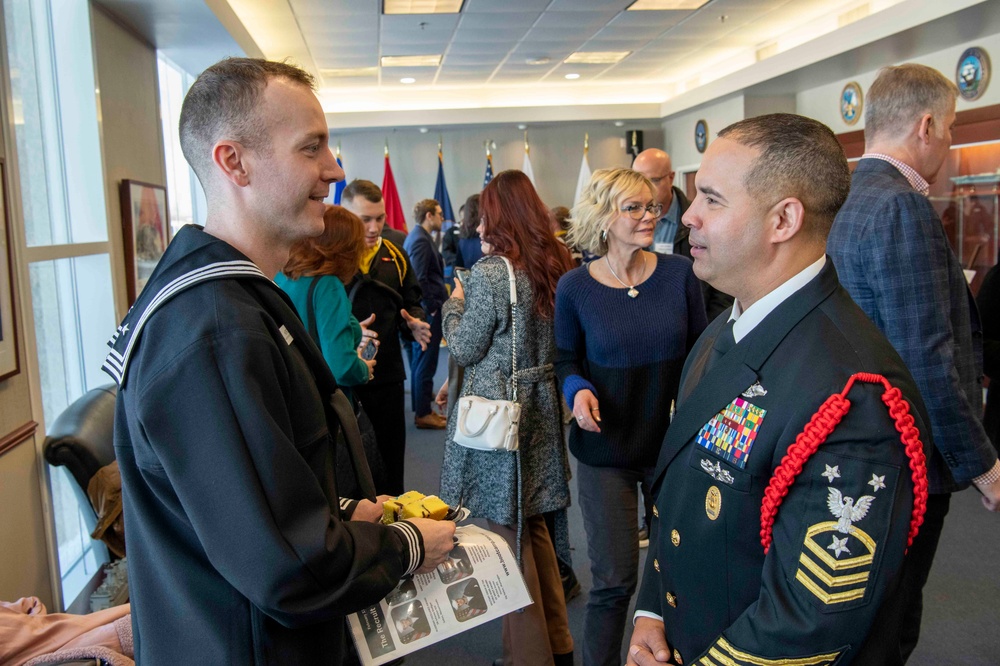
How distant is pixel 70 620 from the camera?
197cm

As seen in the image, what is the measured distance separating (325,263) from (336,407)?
54.2 inches

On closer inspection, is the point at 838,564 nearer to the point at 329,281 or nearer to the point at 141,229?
the point at 329,281

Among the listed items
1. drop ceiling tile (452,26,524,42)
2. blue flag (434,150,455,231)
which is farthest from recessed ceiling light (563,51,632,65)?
blue flag (434,150,455,231)

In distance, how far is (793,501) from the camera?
3.46 ft

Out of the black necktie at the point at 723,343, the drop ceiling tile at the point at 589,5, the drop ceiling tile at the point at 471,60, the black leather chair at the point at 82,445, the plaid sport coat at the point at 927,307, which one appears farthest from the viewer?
the drop ceiling tile at the point at 471,60

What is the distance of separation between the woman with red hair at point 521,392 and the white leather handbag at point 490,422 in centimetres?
6

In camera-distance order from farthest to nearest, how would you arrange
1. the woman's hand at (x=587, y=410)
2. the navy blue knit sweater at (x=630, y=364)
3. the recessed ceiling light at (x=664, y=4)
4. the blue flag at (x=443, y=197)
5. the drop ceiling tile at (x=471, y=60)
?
the blue flag at (x=443, y=197)
the drop ceiling tile at (x=471, y=60)
the recessed ceiling light at (x=664, y=4)
the navy blue knit sweater at (x=630, y=364)
the woman's hand at (x=587, y=410)

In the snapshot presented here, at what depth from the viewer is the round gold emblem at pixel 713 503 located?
116cm

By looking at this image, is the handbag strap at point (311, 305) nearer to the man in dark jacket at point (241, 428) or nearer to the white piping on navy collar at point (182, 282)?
the man in dark jacket at point (241, 428)

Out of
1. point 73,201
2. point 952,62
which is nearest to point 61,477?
point 73,201

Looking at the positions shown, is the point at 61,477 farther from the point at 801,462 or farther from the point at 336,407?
the point at 801,462

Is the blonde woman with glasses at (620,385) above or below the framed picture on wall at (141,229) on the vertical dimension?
below

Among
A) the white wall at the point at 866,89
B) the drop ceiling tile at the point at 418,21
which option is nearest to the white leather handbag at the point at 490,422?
the white wall at the point at 866,89

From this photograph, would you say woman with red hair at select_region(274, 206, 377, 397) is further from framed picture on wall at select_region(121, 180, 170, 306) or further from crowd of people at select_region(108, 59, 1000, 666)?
framed picture on wall at select_region(121, 180, 170, 306)
